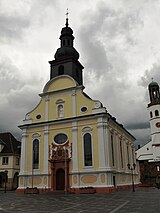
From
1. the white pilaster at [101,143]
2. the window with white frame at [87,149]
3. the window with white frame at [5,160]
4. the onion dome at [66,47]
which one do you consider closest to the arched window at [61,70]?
the onion dome at [66,47]

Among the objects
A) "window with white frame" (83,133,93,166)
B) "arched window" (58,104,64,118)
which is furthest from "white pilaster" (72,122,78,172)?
"arched window" (58,104,64,118)

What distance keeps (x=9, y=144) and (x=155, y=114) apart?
4466cm

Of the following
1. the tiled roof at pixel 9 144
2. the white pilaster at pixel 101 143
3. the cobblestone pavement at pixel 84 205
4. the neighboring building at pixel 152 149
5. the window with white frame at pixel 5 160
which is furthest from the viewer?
the neighboring building at pixel 152 149

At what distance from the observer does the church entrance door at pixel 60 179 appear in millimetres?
34031

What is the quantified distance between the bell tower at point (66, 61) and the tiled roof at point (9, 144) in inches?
738

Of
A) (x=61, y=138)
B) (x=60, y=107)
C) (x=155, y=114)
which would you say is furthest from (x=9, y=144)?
(x=155, y=114)

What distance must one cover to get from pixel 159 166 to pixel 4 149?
35.5 meters

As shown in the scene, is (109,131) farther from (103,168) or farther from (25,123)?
(25,123)

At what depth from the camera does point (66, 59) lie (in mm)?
40188

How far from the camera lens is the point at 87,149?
3359 cm

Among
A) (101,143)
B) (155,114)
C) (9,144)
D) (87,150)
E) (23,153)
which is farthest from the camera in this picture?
(155,114)

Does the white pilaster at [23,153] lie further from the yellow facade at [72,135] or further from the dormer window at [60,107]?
the dormer window at [60,107]

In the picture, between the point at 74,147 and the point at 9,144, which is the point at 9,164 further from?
the point at 74,147

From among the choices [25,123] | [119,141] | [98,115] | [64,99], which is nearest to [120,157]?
[119,141]
